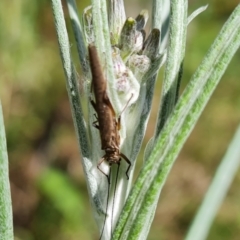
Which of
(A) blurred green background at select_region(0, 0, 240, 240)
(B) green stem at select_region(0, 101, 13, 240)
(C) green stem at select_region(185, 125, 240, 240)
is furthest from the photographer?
(A) blurred green background at select_region(0, 0, 240, 240)

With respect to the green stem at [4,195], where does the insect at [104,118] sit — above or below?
above

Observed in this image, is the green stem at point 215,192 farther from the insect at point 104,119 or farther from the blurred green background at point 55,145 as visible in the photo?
the blurred green background at point 55,145

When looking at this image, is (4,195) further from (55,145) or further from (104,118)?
(55,145)

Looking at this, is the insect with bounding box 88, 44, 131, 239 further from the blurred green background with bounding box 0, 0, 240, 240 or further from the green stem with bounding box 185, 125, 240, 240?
the blurred green background with bounding box 0, 0, 240, 240

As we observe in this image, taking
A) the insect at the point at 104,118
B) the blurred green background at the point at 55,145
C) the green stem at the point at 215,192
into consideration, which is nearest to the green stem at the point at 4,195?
the insect at the point at 104,118

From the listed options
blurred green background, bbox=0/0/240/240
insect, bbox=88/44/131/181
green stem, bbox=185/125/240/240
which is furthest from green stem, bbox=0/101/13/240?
blurred green background, bbox=0/0/240/240

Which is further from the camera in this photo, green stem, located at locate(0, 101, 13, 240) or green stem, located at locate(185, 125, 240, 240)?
green stem, located at locate(185, 125, 240, 240)

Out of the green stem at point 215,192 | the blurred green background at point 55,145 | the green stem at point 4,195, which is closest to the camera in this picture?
the green stem at point 4,195
